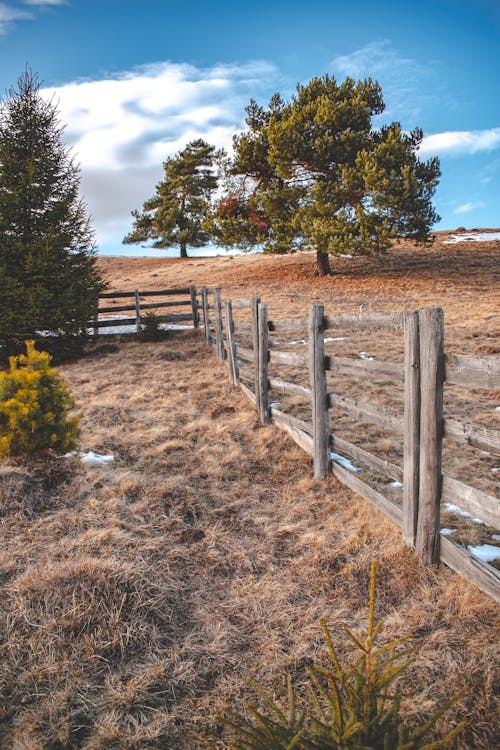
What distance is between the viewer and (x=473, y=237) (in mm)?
36500

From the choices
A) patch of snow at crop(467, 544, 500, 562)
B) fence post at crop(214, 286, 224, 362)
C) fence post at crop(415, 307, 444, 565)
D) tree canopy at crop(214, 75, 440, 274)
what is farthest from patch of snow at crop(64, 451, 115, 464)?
tree canopy at crop(214, 75, 440, 274)

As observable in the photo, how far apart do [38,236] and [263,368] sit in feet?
27.7

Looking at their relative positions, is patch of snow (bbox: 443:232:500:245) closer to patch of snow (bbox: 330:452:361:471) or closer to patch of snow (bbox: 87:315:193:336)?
patch of snow (bbox: 87:315:193:336)

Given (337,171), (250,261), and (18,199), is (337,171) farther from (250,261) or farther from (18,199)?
(18,199)

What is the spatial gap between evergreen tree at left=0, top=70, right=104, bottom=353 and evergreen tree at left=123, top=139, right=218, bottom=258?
27.2m

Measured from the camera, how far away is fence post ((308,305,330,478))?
17.3 ft

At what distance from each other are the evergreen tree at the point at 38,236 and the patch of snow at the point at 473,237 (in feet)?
97.4

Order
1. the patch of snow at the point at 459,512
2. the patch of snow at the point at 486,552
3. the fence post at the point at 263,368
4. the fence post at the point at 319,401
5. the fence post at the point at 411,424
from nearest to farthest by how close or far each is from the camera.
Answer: the fence post at the point at 411,424 < the patch of snow at the point at 486,552 < the patch of snow at the point at 459,512 < the fence post at the point at 319,401 < the fence post at the point at 263,368

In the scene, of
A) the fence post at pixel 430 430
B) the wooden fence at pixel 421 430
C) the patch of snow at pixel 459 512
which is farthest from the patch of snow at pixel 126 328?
the fence post at pixel 430 430

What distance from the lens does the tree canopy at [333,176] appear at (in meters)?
20.5

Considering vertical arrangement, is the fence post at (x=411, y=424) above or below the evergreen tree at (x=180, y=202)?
below

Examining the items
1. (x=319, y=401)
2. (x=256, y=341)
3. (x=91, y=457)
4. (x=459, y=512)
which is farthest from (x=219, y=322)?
(x=459, y=512)

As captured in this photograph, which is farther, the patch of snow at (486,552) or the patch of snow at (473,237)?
the patch of snow at (473,237)

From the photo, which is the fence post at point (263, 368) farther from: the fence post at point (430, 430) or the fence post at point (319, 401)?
the fence post at point (430, 430)
